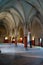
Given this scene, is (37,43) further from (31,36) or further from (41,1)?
(41,1)

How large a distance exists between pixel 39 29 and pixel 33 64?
22.3m

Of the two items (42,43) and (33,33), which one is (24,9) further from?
(33,33)

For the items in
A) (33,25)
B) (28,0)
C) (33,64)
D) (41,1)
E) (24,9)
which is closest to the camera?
(33,64)

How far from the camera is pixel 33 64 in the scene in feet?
35.3

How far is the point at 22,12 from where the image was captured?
23.5 metres

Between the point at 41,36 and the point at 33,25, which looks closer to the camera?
the point at 41,36

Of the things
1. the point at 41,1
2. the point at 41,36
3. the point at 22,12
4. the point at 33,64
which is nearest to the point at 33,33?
the point at 41,36

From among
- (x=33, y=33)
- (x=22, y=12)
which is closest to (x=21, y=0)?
(x=22, y=12)

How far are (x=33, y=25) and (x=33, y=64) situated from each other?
24.0 m

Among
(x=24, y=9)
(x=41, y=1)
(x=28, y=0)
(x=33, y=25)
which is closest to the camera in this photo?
(x=41, y=1)

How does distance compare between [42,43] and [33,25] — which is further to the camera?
[33,25]

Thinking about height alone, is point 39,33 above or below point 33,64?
above

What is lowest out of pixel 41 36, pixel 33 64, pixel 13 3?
pixel 33 64

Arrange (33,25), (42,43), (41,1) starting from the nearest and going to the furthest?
(41,1), (42,43), (33,25)
